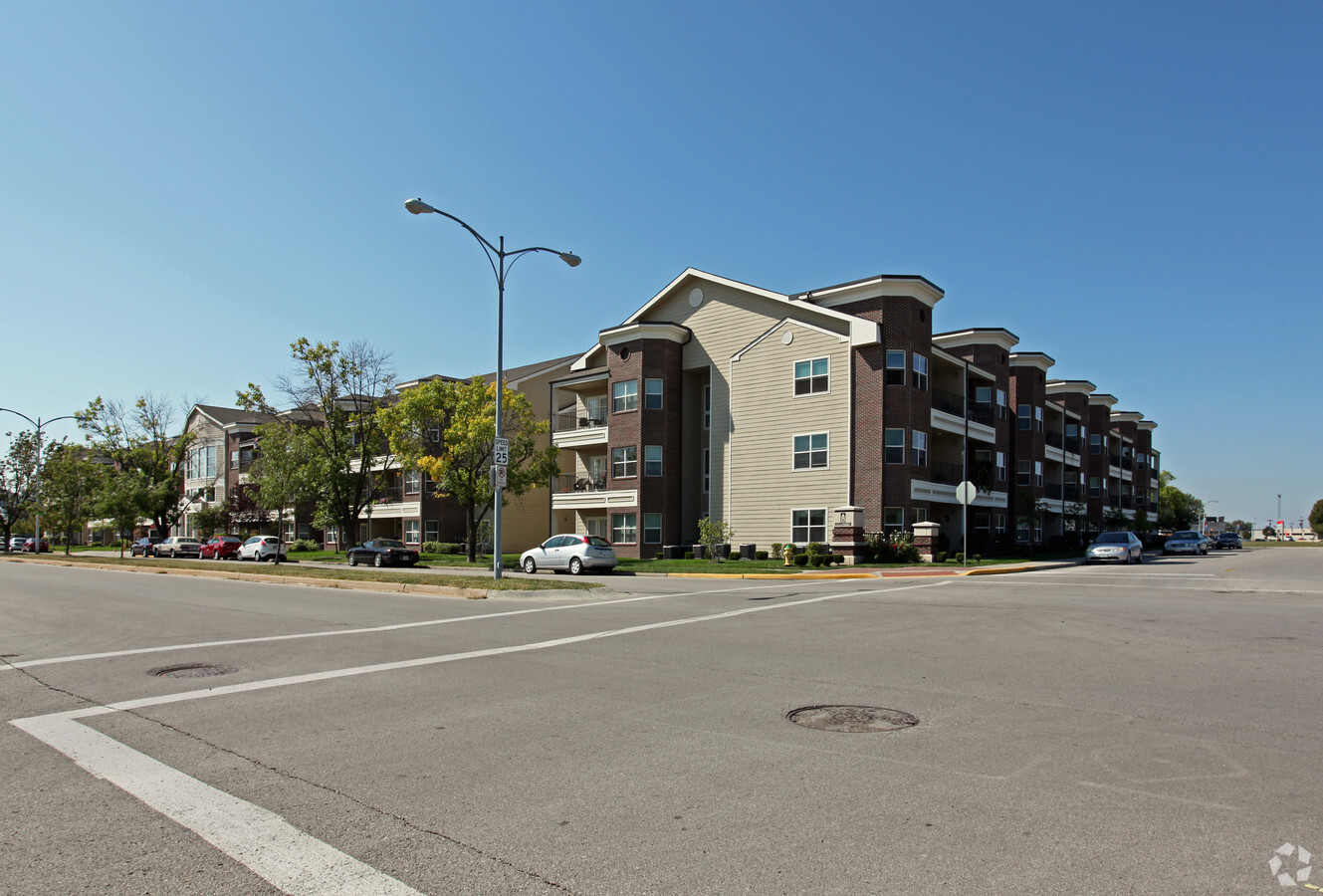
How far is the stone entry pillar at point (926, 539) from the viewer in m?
33.6

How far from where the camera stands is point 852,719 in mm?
6711

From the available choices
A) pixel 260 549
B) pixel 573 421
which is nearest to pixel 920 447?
pixel 573 421

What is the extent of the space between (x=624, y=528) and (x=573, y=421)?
31.9ft

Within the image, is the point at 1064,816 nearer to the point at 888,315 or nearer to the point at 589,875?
the point at 589,875

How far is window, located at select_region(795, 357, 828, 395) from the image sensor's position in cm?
3669

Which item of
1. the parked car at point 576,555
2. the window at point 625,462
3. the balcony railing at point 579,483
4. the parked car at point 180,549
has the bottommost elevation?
the parked car at point 180,549

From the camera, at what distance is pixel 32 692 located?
8.04m

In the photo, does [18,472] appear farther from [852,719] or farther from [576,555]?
[852,719]

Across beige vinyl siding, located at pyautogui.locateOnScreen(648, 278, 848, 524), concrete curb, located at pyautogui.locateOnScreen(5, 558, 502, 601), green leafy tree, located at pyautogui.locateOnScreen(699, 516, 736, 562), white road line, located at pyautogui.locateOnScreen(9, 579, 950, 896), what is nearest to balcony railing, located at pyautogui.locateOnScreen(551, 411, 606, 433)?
beige vinyl siding, located at pyautogui.locateOnScreen(648, 278, 848, 524)

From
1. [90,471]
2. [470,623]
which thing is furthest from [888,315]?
[90,471]

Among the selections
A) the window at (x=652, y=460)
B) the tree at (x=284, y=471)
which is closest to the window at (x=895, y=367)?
the window at (x=652, y=460)

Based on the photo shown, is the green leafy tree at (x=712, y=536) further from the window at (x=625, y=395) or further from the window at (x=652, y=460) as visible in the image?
the window at (x=625, y=395)

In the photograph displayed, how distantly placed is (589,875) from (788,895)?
0.91 meters

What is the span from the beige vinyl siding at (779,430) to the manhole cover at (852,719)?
29083 mm
